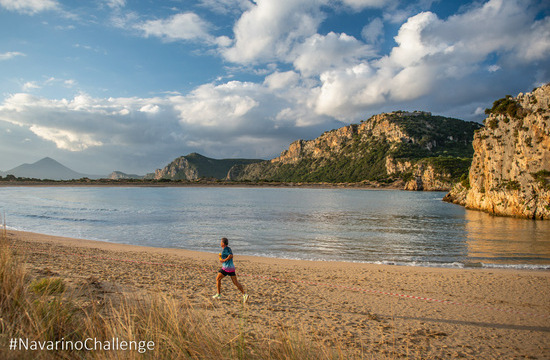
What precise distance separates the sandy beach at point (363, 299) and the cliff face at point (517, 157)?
25815 mm

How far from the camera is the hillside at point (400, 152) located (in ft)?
382

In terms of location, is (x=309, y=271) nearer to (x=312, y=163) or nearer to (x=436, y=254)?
(x=436, y=254)

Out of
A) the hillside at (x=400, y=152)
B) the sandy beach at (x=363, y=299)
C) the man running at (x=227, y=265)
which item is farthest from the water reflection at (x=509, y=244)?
the hillside at (x=400, y=152)

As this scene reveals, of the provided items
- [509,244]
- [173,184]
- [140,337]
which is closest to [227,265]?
[140,337]

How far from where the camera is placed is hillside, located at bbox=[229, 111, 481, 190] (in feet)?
382

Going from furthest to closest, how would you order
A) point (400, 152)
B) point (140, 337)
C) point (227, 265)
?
point (400, 152) → point (227, 265) → point (140, 337)

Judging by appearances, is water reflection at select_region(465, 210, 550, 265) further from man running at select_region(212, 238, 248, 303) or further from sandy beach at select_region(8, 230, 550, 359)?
man running at select_region(212, 238, 248, 303)

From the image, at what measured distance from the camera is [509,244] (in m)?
18.2

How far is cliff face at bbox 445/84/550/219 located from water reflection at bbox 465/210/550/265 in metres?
7.25

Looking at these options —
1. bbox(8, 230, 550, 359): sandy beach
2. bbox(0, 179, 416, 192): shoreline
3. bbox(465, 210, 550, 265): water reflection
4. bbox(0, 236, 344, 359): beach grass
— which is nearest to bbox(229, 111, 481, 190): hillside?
bbox(0, 179, 416, 192): shoreline

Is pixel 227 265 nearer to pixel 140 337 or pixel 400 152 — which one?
pixel 140 337

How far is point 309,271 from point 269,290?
3.27 m

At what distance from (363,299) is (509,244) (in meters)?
15.5

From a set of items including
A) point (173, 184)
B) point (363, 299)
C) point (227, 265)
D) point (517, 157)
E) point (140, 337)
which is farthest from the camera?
point (173, 184)
